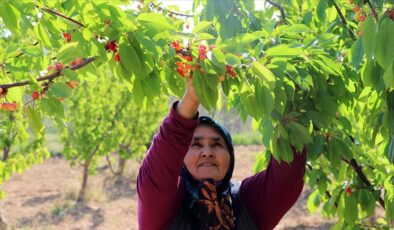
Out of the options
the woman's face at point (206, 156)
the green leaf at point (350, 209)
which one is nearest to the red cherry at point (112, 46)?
the woman's face at point (206, 156)

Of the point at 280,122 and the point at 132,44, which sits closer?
the point at 132,44

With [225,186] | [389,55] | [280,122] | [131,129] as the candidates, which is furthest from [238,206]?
[131,129]

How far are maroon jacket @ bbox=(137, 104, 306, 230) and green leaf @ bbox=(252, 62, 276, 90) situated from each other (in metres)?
0.46

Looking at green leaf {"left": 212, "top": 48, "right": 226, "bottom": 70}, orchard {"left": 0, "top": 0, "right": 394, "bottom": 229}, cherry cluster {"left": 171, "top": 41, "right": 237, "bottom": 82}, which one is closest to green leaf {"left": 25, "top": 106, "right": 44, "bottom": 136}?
orchard {"left": 0, "top": 0, "right": 394, "bottom": 229}

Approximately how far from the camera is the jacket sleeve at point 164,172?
1.70 m

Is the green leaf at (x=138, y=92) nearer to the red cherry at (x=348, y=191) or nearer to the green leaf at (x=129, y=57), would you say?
the green leaf at (x=129, y=57)

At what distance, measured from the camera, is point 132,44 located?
1.23 metres

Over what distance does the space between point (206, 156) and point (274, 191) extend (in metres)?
0.32

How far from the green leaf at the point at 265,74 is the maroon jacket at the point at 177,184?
46cm

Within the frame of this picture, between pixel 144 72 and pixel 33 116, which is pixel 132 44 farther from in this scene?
pixel 33 116

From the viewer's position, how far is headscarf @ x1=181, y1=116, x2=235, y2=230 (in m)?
1.97

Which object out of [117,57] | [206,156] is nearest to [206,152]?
[206,156]

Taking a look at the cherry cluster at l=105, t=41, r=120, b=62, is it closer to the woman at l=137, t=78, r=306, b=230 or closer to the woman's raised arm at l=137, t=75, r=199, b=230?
the woman's raised arm at l=137, t=75, r=199, b=230

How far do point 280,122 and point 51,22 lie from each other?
2.80 feet
